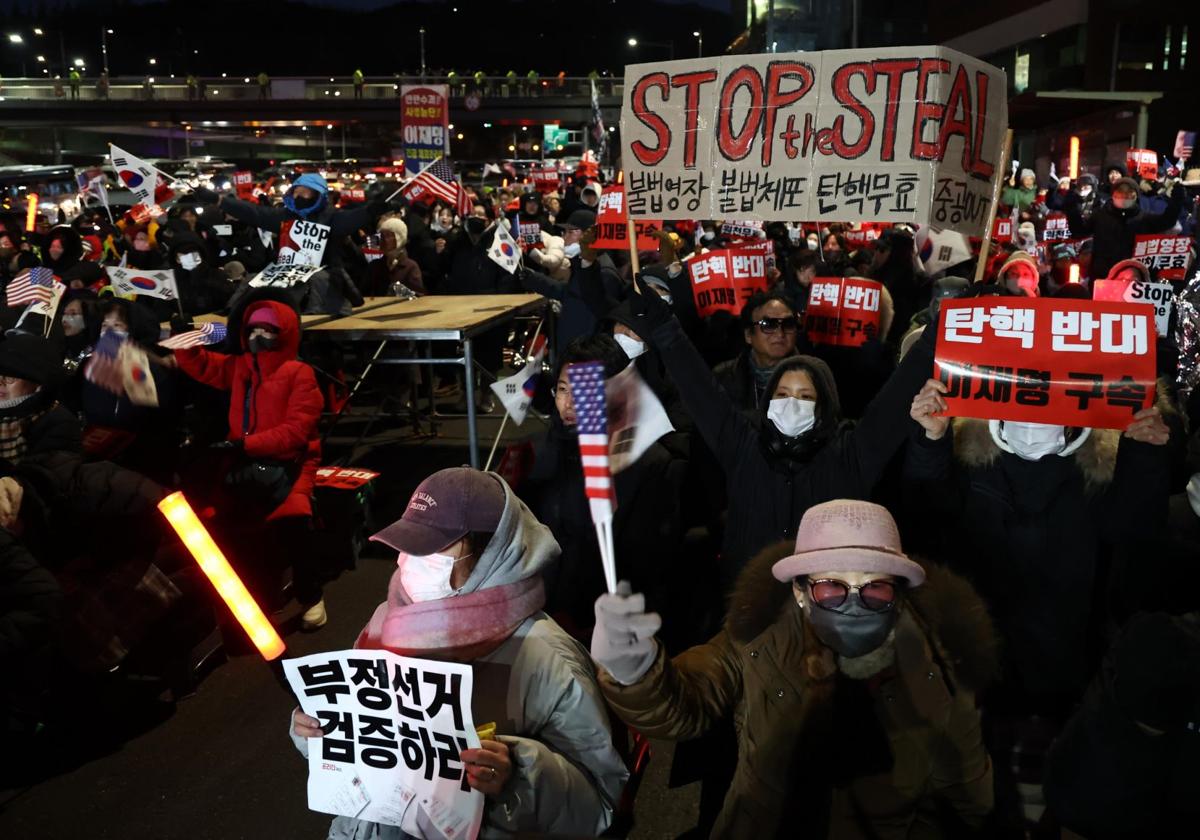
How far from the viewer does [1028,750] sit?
3.06 meters

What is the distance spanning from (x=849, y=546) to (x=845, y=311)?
4.18 meters

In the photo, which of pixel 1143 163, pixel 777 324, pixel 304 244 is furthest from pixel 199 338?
pixel 1143 163

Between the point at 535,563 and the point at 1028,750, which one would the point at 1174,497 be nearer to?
the point at 1028,750

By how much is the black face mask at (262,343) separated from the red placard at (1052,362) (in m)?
3.98

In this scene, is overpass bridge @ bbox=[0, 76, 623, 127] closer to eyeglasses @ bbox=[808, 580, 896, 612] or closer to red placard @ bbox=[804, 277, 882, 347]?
red placard @ bbox=[804, 277, 882, 347]

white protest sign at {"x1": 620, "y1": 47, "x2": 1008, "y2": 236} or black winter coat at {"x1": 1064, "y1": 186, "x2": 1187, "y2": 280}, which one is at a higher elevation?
white protest sign at {"x1": 620, "y1": 47, "x2": 1008, "y2": 236}

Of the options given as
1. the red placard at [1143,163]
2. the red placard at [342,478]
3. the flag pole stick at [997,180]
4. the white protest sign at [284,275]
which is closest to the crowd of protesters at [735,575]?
the red placard at [342,478]

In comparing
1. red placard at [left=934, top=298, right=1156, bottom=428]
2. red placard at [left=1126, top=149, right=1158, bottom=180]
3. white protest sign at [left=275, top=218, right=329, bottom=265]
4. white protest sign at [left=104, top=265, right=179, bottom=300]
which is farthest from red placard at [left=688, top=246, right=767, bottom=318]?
red placard at [left=1126, top=149, right=1158, bottom=180]

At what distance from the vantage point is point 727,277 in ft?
23.8

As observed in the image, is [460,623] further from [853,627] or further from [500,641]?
[853,627]

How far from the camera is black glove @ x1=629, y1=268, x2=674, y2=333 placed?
4.03 m

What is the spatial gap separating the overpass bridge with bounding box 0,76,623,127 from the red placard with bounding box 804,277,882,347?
54650mm

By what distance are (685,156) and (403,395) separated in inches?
298

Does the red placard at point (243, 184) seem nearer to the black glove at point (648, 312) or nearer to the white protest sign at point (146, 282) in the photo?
the white protest sign at point (146, 282)
